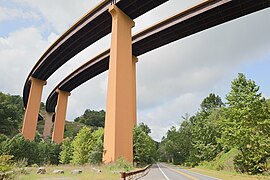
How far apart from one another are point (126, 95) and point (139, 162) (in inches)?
481

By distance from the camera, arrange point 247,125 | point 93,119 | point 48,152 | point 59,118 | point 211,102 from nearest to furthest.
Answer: point 247,125 → point 48,152 → point 59,118 → point 211,102 → point 93,119

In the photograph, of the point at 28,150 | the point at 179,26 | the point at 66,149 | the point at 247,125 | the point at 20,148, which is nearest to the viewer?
the point at 247,125

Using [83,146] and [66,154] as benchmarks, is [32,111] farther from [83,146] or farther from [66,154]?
[83,146]

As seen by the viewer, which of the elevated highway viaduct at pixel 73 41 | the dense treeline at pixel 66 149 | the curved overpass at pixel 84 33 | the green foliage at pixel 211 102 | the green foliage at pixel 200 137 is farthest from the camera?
the green foliage at pixel 211 102

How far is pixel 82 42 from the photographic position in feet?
92.0

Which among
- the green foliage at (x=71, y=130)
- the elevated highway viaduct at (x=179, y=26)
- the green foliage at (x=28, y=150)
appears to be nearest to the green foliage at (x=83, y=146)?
the green foliage at (x=28, y=150)

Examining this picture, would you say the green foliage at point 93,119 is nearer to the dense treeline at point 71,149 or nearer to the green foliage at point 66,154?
the dense treeline at point 71,149

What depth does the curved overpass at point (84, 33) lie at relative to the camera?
21.3 meters

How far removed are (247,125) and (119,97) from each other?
46.0ft

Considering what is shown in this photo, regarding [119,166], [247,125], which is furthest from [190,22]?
[119,166]

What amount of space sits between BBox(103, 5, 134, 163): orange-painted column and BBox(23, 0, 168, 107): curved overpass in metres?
1.40

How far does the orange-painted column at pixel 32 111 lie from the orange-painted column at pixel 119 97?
77.1 ft

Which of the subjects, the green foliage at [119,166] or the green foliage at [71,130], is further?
the green foliage at [71,130]

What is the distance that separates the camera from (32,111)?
119 feet
